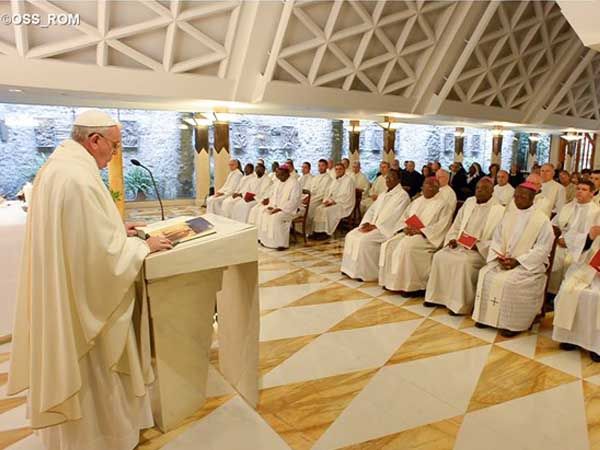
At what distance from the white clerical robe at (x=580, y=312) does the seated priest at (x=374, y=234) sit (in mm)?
2425

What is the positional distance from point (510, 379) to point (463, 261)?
152 centimetres

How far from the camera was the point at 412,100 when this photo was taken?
12141mm

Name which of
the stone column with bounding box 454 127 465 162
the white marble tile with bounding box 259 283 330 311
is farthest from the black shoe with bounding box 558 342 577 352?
the stone column with bounding box 454 127 465 162

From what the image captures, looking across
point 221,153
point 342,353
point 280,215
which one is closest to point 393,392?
point 342,353

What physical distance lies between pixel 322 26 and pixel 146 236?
8156 millimetres

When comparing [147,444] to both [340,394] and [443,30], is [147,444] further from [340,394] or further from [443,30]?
[443,30]

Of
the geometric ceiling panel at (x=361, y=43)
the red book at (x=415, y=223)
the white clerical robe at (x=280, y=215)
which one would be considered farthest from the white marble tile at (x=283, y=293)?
the geometric ceiling panel at (x=361, y=43)

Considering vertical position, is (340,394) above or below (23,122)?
below

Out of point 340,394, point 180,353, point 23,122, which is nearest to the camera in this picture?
point 180,353

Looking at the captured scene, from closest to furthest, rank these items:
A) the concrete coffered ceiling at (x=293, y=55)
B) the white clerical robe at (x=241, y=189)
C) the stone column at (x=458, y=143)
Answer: the concrete coffered ceiling at (x=293, y=55) → the white clerical robe at (x=241, y=189) → the stone column at (x=458, y=143)

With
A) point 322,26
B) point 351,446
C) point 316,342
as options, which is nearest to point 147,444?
point 351,446

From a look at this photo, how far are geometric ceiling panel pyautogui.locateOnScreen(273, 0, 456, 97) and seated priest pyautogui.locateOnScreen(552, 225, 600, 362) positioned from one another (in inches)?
269

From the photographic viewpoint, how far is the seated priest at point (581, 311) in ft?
12.2

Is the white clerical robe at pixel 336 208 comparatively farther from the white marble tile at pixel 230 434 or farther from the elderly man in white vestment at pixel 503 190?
the white marble tile at pixel 230 434
